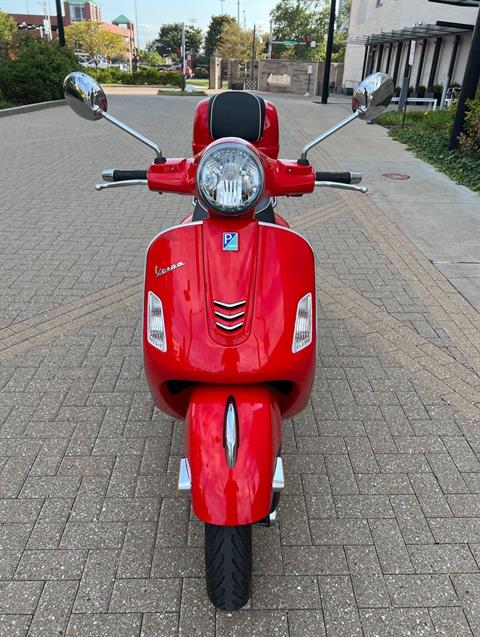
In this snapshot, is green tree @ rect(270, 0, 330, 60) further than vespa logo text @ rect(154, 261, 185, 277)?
Yes

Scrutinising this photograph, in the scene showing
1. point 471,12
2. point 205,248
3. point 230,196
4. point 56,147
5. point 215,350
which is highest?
point 471,12

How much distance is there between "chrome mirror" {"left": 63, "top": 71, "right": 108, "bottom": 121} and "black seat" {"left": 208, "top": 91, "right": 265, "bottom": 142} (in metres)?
1.16

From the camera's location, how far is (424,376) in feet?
11.4

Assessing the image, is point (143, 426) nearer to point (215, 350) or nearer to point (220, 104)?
point (215, 350)

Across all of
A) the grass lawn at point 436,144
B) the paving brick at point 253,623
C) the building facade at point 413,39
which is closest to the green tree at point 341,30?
the building facade at point 413,39

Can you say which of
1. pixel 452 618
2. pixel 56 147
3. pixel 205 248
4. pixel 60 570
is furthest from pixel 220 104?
pixel 56 147

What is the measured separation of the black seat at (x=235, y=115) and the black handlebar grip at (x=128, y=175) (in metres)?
1.05

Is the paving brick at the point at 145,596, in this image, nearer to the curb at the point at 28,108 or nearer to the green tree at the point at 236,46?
the curb at the point at 28,108

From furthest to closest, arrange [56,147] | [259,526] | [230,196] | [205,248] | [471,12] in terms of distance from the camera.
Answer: [471,12] < [56,147] < [259,526] < [205,248] < [230,196]

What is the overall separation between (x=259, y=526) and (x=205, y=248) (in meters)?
1.24

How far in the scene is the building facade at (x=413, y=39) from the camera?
2091 centimetres

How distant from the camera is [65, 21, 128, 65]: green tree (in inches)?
1998

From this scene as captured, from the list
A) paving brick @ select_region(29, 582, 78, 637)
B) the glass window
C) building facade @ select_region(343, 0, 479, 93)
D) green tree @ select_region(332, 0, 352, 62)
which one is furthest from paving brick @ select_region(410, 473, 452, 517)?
the glass window

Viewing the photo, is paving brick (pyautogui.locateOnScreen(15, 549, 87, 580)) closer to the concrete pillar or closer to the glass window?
the concrete pillar
